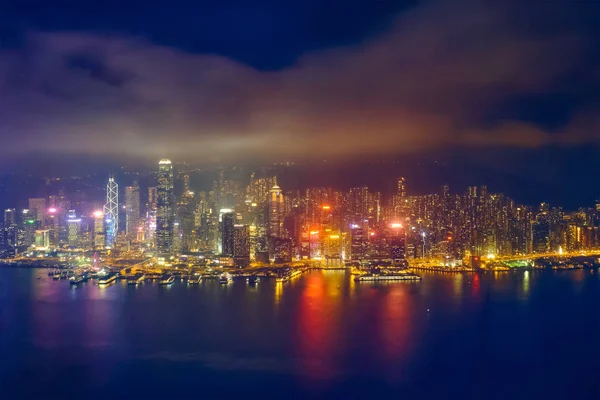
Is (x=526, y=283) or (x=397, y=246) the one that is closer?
(x=526, y=283)

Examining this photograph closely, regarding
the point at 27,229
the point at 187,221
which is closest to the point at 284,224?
the point at 187,221

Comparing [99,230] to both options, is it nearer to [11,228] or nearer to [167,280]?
[11,228]

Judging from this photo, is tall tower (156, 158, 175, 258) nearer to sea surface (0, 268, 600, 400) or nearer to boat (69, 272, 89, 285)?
boat (69, 272, 89, 285)

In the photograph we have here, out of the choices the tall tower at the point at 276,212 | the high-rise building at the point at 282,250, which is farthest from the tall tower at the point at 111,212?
the high-rise building at the point at 282,250

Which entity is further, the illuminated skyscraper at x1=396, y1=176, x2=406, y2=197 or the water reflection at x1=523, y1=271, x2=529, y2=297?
the illuminated skyscraper at x1=396, y1=176, x2=406, y2=197

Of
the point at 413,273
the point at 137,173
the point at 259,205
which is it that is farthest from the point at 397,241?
the point at 137,173

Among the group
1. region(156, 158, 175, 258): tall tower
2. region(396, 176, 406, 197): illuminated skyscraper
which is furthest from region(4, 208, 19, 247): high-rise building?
region(396, 176, 406, 197): illuminated skyscraper
